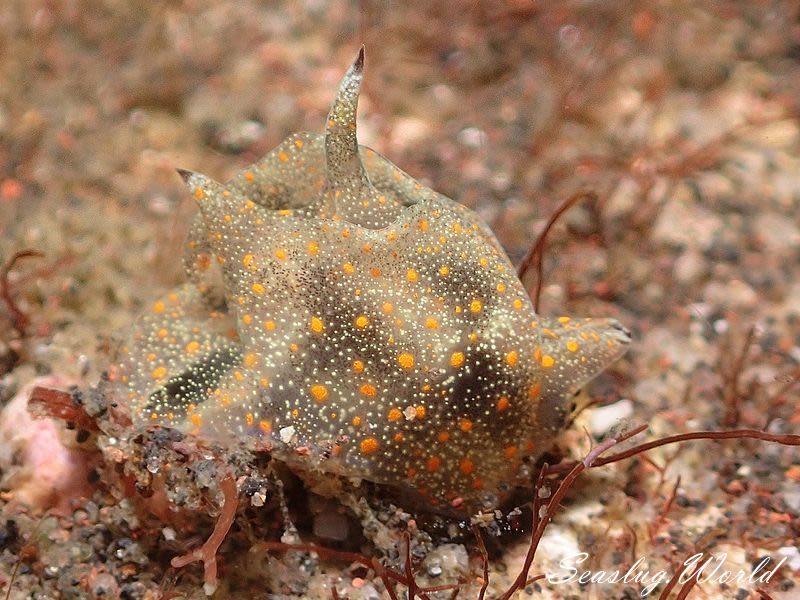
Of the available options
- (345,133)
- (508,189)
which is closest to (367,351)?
(345,133)

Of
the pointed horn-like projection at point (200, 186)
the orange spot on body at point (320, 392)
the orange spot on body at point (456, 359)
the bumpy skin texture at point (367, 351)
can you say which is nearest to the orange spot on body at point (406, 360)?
the bumpy skin texture at point (367, 351)

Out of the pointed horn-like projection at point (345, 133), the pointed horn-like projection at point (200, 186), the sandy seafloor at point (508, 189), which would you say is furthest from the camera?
the sandy seafloor at point (508, 189)

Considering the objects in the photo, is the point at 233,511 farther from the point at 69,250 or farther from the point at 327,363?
the point at 69,250

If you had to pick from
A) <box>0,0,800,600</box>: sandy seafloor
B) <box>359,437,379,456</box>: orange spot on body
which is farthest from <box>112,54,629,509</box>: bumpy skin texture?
<box>0,0,800,600</box>: sandy seafloor

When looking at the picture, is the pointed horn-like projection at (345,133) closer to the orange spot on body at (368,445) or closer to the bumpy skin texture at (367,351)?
the bumpy skin texture at (367,351)

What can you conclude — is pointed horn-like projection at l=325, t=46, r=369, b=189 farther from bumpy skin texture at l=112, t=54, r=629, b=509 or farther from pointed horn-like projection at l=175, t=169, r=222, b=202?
pointed horn-like projection at l=175, t=169, r=222, b=202

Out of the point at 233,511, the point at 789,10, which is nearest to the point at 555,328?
the point at 233,511

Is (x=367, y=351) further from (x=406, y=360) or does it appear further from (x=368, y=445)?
(x=368, y=445)
